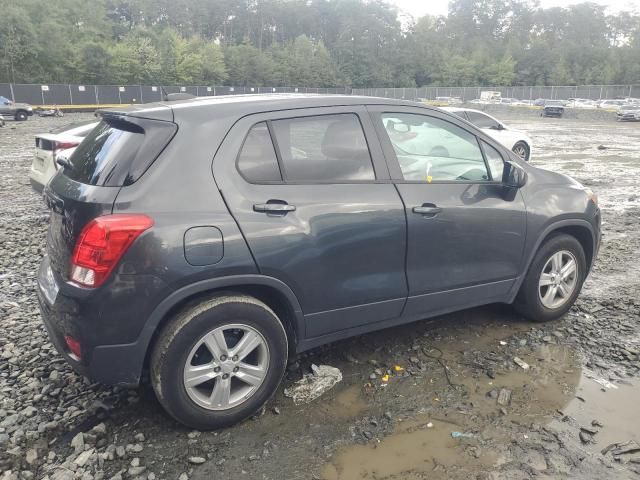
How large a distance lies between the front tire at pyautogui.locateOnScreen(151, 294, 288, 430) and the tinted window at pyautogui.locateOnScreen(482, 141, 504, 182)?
2061 millimetres

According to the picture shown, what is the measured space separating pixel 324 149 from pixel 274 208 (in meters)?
0.60

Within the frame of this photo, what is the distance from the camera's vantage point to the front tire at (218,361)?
278cm

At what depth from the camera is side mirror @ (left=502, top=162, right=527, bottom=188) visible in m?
3.76

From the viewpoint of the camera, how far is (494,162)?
3959mm

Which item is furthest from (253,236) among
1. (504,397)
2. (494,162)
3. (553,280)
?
(553,280)

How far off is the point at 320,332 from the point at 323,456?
76 cm

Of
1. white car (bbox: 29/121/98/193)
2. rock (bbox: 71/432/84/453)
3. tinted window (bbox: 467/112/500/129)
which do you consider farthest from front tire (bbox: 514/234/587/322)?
tinted window (bbox: 467/112/500/129)

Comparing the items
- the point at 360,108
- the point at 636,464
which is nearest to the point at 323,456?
the point at 636,464

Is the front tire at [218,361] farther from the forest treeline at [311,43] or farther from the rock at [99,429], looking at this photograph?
the forest treeline at [311,43]

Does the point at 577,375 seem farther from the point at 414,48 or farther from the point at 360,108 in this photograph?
the point at 414,48

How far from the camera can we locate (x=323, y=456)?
2.81 m

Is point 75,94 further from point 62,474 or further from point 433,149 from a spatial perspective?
point 62,474

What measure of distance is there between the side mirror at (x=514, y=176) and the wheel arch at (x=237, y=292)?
1860 mm

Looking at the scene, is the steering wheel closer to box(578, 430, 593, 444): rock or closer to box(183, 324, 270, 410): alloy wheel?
box(183, 324, 270, 410): alloy wheel
